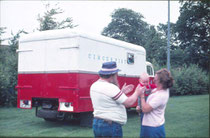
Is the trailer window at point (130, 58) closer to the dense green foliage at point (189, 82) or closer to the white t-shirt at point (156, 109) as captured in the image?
the white t-shirt at point (156, 109)

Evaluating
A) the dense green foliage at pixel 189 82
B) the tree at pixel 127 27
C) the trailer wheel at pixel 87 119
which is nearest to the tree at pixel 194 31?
the tree at pixel 127 27

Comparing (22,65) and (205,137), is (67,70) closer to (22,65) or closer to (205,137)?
(22,65)

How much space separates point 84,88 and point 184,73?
19.7 metres

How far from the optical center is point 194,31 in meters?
38.9

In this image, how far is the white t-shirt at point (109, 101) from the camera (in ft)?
10.8

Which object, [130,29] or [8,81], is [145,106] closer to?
[8,81]

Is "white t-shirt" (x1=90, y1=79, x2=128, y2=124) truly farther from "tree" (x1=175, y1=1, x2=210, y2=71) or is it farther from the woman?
"tree" (x1=175, y1=1, x2=210, y2=71)

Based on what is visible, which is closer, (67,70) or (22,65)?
(67,70)

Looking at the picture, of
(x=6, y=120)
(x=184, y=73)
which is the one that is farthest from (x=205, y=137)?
(x=184, y=73)

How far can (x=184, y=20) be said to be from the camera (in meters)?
39.1

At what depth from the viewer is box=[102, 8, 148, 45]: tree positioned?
43.8m

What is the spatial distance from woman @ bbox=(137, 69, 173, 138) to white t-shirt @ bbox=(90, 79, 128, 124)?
0.34 m

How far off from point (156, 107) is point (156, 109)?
3.7 inches

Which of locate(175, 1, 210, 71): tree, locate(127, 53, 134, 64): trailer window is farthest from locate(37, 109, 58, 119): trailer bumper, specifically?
locate(175, 1, 210, 71): tree
